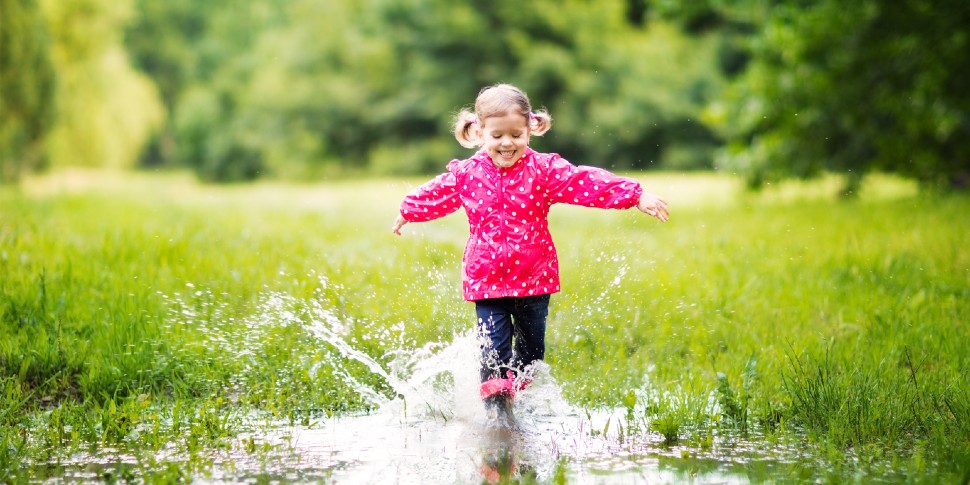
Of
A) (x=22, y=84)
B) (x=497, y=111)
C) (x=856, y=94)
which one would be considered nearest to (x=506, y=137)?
(x=497, y=111)

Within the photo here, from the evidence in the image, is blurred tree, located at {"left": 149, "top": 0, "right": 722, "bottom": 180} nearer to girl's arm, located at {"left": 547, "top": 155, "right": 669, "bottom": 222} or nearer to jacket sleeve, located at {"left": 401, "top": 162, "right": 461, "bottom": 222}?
jacket sleeve, located at {"left": 401, "top": 162, "right": 461, "bottom": 222}

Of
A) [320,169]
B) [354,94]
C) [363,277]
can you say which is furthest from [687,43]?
[363,277]

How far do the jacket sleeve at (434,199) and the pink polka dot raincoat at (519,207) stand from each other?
0.10ft

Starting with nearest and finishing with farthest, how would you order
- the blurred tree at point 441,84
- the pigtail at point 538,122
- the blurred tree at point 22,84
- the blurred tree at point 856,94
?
the pigtail at point 538,122 < the blurred tree at point 856,94 < the blurred tree at point 22,84 < the blurred tree at point 441,84

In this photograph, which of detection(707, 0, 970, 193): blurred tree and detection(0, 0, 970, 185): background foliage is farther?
detection(0, 0, 970, 185): background foliage

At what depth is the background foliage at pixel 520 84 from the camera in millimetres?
14281

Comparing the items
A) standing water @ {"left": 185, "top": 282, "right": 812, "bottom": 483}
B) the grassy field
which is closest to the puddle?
standing water @ {"left": 185, "top": 282, "right": 812, "bottom": 483}

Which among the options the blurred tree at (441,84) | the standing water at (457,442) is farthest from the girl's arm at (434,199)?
the blurred tree at (441,84)

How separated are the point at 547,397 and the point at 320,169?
41.7 m

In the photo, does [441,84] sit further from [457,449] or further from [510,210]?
[457,449]

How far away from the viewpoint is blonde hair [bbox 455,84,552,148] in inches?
195

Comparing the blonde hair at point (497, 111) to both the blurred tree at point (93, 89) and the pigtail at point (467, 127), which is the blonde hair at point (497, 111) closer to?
the pigtail at point (467, 127)

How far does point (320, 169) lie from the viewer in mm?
45938

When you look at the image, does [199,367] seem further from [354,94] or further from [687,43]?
[354,94]
